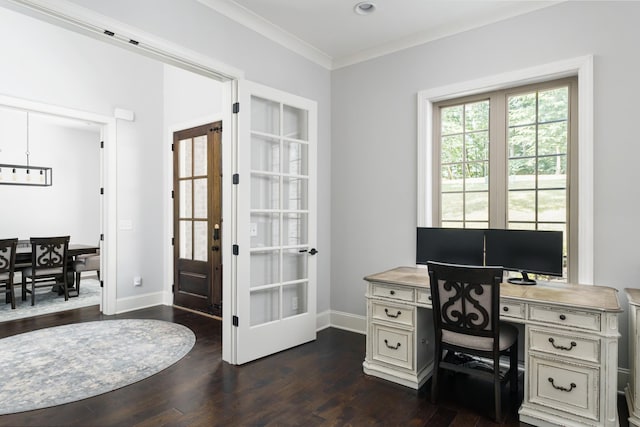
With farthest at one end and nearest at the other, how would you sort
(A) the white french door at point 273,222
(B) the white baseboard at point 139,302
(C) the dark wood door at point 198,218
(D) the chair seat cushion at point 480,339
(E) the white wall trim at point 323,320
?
(B) the white baseboard at point 139,302 → (C) the dark wood door at point 198,218 → (E) the white wall trim at point 323,320 → (A) the white french door at point 273,222 → (D) the chair seat cushion at point 480,339

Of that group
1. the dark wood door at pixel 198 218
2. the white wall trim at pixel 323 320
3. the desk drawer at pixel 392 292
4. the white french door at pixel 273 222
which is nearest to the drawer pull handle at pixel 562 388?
the desk drawer at pixel 392 292

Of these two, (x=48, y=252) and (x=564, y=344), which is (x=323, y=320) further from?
(x=48, y=252)

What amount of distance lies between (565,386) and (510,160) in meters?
1.84

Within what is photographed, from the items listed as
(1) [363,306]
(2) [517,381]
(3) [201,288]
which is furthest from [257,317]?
(2) [517,381]

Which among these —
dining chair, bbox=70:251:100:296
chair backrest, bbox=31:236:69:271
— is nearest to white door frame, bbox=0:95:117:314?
chair backrest, bbox=31:236:69:271

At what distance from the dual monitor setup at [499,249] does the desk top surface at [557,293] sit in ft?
0.47

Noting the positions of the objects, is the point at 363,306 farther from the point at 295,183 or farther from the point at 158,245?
the point at 158,245

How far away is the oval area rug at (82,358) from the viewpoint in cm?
265

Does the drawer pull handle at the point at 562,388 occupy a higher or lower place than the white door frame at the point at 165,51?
lower

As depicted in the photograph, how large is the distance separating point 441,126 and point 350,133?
3.27 feet

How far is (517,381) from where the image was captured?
109 inches

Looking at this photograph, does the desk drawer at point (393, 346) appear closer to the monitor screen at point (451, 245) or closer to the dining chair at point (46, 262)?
the monitor screen at point (451, 245)

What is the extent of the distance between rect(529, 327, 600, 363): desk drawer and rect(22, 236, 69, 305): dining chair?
234 inches

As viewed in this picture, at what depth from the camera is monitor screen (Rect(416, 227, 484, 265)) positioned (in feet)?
9.82
